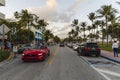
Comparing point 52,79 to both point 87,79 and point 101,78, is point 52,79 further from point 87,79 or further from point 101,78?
point 101,78

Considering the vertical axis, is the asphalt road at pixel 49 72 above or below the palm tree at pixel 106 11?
below

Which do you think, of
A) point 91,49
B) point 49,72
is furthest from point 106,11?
point 49,72

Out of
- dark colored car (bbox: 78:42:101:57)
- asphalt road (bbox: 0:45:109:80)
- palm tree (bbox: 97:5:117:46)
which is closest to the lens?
asphalt road (bbox: 0:45:109:80)

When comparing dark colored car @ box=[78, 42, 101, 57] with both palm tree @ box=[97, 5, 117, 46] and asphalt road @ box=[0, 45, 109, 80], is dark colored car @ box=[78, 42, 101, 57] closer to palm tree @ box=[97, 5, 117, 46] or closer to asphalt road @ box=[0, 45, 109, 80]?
asphalt road @ box=[0, 45, 109, 80]

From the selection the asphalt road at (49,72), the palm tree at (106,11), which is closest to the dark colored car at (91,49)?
the asphalt road at (49,72)

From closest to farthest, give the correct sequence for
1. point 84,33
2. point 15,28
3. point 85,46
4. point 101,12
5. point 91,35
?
point 85,46, point 101,12, point 15,28, point 91,35, point 84,33

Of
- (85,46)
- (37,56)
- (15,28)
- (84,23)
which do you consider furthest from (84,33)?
(37,56)

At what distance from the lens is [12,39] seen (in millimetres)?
67312

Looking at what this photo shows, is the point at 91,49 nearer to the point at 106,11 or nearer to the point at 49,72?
the point at 49,72

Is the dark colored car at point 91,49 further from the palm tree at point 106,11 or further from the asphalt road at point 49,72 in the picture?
the palm tree at point 106,11

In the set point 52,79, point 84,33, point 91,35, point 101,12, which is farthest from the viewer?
point 84,33

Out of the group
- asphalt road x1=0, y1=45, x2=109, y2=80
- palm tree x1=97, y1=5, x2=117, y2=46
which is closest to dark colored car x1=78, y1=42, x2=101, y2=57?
asphalt road x1=0, y1=45, x2=109, y2=80

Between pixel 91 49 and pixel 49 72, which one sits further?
pixel 91 49

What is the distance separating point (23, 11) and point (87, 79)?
192 ft
